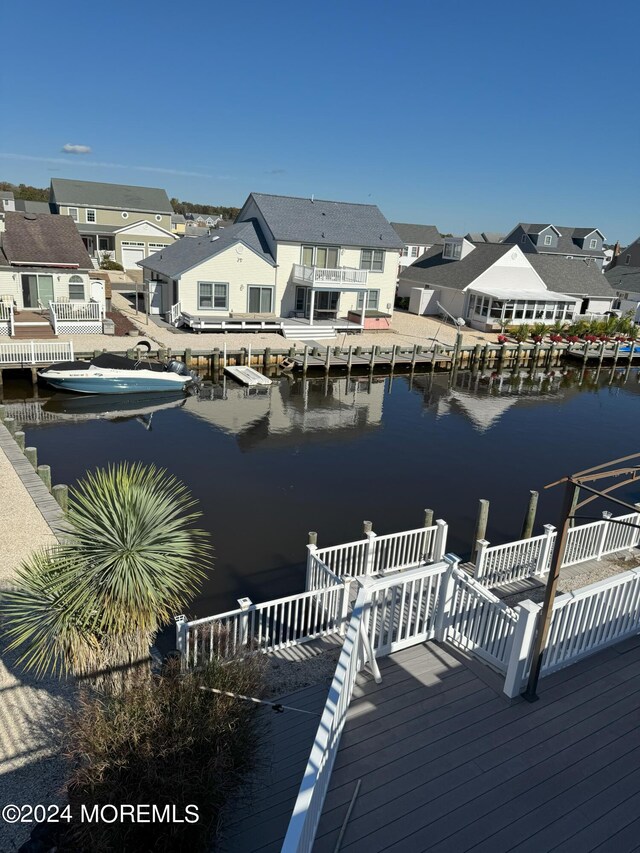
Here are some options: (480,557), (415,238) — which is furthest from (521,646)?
(415,238)

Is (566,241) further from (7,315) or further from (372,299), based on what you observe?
(7,315)

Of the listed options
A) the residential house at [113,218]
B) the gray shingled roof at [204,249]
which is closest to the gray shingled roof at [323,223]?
the gray shingled roof at [204,249]

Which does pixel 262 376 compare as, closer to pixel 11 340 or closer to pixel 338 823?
pixel 11 340

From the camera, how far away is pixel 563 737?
6.32 meters

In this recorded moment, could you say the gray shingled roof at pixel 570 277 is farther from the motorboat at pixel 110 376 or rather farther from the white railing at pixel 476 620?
the white railing at pixel 476 620

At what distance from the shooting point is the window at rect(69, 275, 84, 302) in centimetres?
3347

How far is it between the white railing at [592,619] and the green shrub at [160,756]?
11.9 feet

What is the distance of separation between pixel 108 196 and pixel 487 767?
66.6 metres

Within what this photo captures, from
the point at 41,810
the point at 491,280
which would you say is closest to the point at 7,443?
the point at 41,810

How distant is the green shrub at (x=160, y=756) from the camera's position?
533 cm

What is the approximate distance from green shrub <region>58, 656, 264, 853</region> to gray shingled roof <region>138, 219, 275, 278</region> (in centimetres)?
3318

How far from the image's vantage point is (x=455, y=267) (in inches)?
1987

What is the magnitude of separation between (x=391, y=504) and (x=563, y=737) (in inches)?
443

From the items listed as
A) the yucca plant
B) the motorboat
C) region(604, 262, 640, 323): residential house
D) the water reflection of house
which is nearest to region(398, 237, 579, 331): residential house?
region(604, 262, 640, 323): residential house
